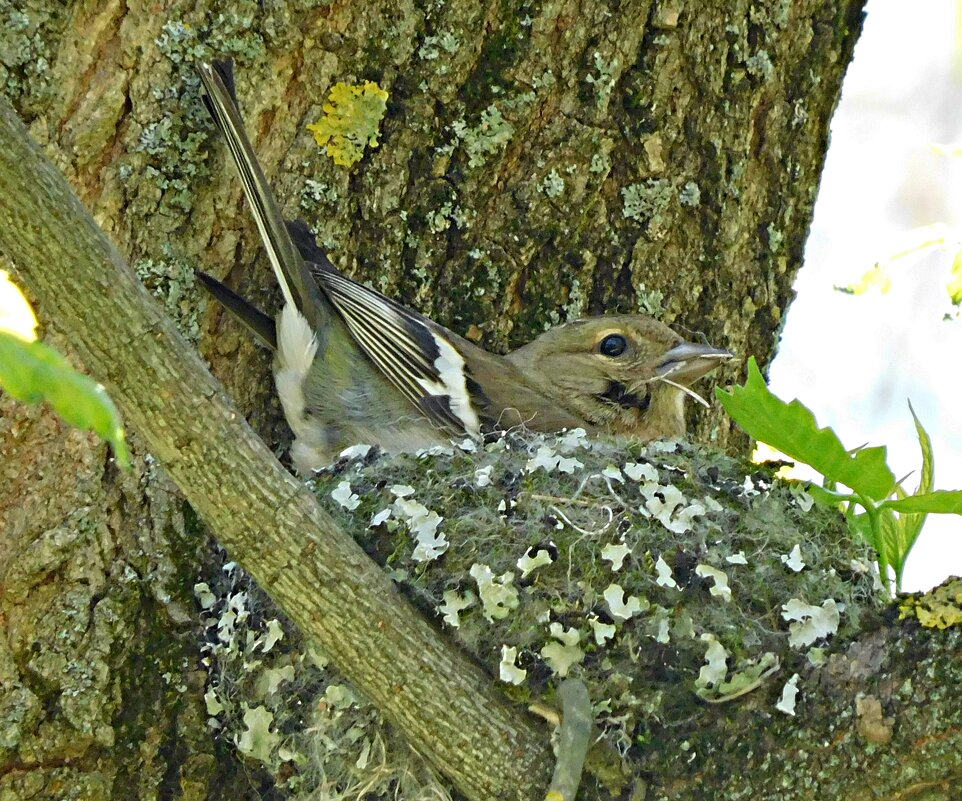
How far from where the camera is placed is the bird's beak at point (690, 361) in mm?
4527

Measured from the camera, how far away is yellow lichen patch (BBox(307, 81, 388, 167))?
3.96 m

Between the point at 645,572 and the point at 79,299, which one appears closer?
the point at 79,299

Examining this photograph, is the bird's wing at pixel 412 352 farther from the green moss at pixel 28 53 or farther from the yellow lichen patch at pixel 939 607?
the yellow lichen patch at pixel 939 607

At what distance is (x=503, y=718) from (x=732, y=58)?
2446 mm

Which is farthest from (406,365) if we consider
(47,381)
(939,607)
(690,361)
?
(47,381)

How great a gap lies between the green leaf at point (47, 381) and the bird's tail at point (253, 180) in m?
2.12

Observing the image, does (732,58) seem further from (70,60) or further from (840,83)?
(70,60)

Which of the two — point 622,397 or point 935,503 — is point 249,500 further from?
point 622,397

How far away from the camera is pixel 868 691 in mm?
2809

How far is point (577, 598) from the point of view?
130 inches

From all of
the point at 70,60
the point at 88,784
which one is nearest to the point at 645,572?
the point at 88,784

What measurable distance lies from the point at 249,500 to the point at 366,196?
5.18ft

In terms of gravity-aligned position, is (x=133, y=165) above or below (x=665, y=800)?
above

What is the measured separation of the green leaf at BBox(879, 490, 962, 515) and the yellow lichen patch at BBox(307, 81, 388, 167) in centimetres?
187
